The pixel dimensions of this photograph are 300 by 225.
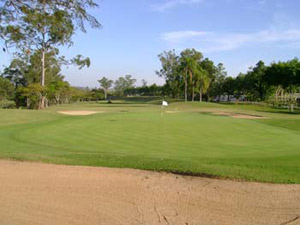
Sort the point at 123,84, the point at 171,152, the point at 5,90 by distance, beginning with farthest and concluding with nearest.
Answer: the point at 123,84, the point at 5,90, the point at 171,152

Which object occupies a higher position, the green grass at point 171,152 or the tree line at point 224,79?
the tree line at point 224,79

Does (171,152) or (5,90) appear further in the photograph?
(5,90)

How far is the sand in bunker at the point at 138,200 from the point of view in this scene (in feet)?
15.9

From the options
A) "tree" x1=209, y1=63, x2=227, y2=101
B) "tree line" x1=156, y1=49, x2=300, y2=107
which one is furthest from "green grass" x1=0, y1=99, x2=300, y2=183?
"tree" x1=209, y1=63, x2=227, y2=101

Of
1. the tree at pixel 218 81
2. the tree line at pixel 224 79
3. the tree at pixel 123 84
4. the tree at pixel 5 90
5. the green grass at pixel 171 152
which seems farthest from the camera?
the tree at pixel 123 84

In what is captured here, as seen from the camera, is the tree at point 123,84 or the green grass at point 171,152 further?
the tree at point 123,84

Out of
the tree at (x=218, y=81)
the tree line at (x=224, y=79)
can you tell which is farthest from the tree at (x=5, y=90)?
the tree at (x=218, y=81)

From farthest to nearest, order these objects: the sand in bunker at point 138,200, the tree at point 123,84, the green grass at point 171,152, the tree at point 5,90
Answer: the tree at point 123,84
the tree at point 5,90
the green grass at point 171,152
the sand in bunker at point 138,200

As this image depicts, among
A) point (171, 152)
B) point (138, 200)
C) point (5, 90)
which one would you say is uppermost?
point (5, 90)

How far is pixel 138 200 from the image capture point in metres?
5.55

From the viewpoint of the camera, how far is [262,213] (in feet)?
16.6

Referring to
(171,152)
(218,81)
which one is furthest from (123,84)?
(171,152)

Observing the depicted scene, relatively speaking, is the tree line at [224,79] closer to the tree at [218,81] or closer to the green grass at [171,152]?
the tree at [218,81]

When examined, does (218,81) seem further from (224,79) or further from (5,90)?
(5,90)
